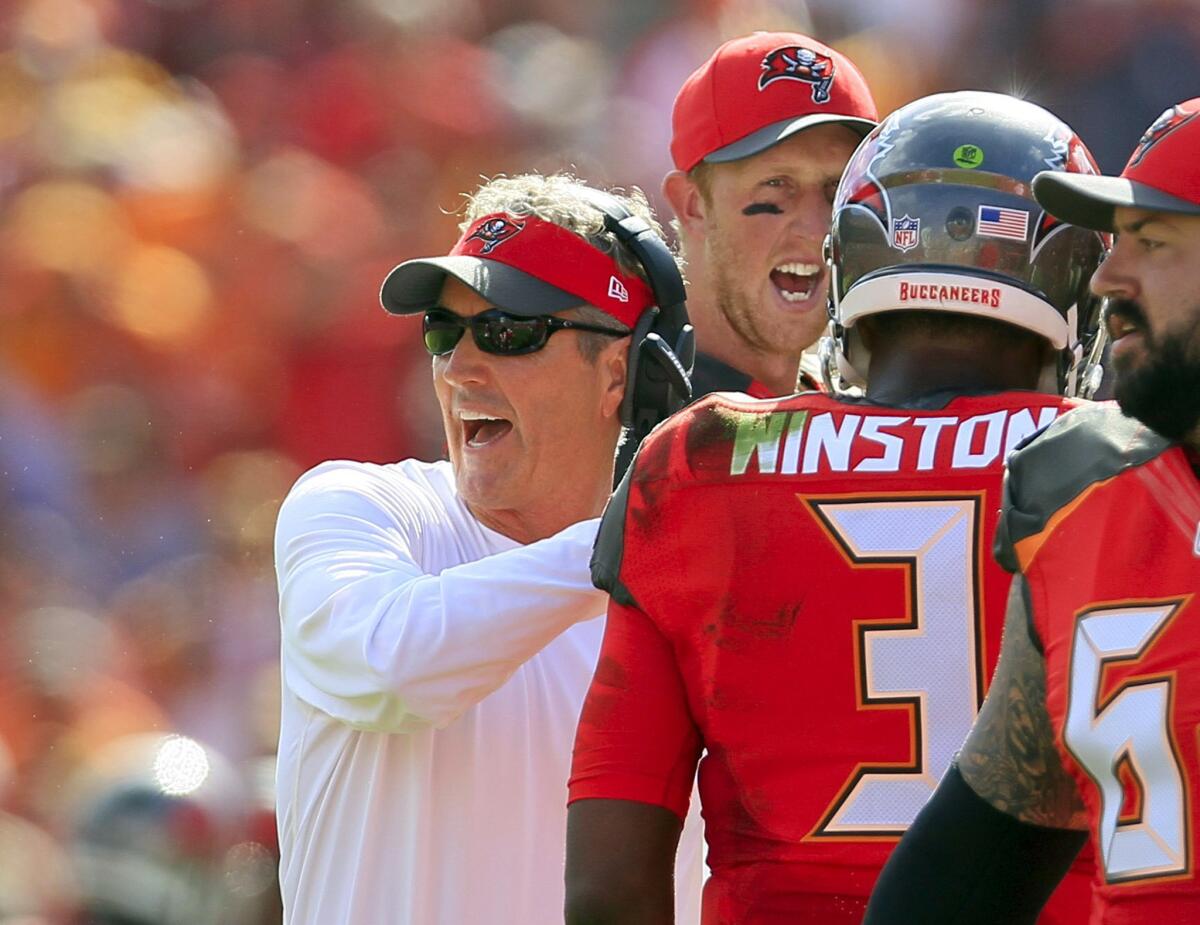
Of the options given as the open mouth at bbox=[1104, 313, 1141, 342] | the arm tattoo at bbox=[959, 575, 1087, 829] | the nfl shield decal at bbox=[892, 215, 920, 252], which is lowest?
the arm tattoo at bbox=[959, 575, 1087, 829]

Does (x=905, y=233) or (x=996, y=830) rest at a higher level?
A: (x=905, y=233)

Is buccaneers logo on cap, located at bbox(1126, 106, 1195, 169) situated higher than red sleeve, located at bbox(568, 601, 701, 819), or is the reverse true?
buccaneers logo on cap, located at bbox(1126, 106, 1195, 169)

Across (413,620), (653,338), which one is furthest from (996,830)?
(653,338)

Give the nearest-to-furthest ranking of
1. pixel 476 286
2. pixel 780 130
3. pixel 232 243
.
A: 1. pixel 476 286
2. pixel 780 130
3. pixel 232 243

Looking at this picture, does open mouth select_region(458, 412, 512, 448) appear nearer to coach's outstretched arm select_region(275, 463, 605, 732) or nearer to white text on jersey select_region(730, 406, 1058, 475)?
coach's outstretched arm select_region(275, 463, 605, 732)

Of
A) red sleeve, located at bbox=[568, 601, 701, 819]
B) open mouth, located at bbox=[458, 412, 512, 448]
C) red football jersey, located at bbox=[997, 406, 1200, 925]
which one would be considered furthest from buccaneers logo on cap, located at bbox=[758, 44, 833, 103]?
red football jersey, located at bbox=[997, 406, 1200, 925]

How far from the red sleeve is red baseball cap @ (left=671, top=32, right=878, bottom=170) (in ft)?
6.11

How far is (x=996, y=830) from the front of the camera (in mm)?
1637

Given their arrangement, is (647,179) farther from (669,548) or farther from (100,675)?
(669,548)

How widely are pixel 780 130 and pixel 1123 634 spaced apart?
7.83 feet

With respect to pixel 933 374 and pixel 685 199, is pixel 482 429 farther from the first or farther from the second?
pixel 933 374

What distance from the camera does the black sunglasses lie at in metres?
3.04

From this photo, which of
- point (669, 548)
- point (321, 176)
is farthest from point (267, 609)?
point (669, 548)

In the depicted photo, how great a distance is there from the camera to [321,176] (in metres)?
7.40
